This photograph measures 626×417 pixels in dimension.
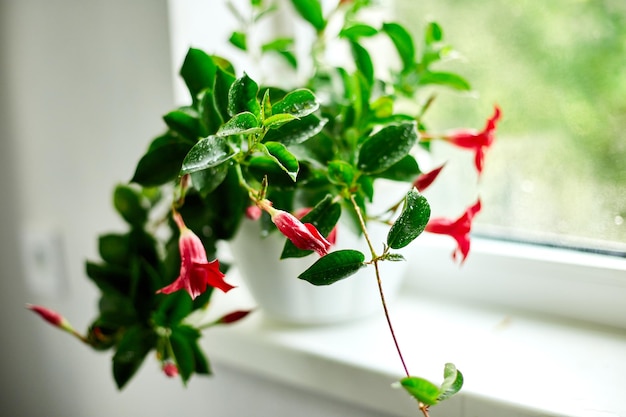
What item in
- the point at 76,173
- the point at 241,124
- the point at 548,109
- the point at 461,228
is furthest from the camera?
the point at 76,173

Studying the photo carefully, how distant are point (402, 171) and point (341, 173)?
0.24ft

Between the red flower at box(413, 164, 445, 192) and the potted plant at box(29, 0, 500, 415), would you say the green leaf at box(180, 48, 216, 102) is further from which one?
the red flower at box(413, 164, 445, 192)

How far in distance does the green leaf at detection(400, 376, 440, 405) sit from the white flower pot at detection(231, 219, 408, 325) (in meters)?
0.21

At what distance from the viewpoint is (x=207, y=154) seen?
0.51 metres

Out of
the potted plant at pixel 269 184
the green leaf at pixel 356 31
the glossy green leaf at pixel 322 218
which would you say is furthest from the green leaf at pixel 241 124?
the green leaf at pixel 356 31

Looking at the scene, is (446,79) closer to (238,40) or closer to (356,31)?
→ (356,31)

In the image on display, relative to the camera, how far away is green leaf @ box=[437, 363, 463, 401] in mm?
494

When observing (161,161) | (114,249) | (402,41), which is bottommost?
(114,249)

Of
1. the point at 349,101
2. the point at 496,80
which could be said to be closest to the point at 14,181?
the point at 349,101

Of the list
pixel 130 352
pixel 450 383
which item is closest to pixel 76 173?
pixel 130 352

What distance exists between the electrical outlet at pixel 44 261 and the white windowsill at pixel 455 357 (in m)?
0.40

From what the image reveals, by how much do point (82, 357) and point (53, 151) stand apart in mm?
355

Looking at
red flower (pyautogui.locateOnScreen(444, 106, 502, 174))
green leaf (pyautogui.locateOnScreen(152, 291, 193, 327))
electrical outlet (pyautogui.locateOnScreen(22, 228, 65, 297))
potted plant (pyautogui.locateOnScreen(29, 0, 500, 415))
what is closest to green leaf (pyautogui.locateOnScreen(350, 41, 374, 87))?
potted plant (pyautogui.locateOnScreen(29, 0, 500, 415))

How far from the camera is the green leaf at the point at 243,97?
1.70ft
